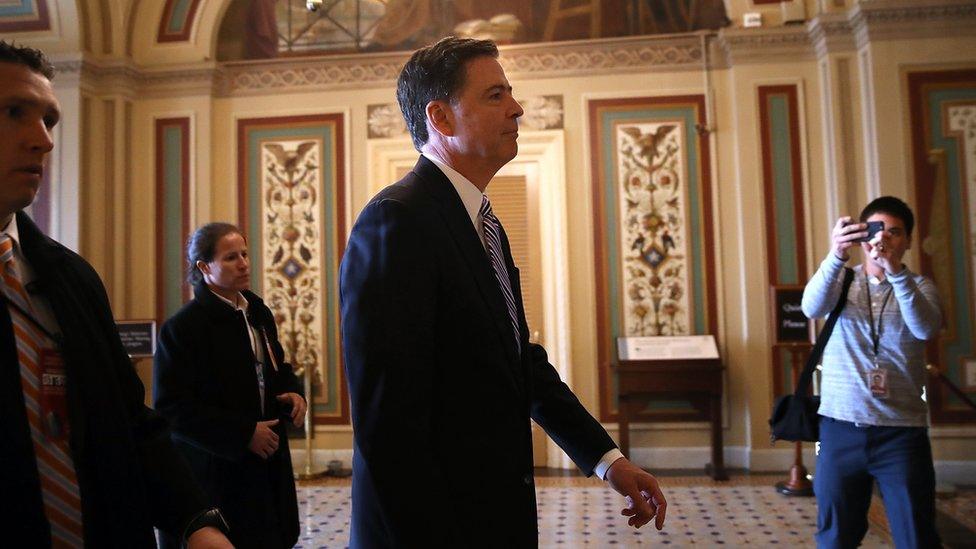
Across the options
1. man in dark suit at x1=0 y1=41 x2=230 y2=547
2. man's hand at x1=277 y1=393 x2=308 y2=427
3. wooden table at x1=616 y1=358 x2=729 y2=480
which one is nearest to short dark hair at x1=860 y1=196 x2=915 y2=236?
man's hand at x1=277 y1=393 x2=308 y2=427

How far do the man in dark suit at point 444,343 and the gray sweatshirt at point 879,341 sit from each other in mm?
1442

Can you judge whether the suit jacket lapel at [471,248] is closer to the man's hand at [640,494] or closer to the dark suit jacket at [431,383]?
the dark suit jacket at [431,383]

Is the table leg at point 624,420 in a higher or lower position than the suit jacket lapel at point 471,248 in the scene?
lower

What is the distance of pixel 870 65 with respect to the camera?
5812 mm

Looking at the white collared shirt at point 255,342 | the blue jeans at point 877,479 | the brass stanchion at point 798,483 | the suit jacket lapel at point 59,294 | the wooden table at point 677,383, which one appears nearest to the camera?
the suit jacket lapel at point 59,294

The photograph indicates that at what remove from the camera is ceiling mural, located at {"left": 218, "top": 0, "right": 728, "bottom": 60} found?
21.3 ft

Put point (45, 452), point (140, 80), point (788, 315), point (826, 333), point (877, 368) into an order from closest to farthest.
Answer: point (45, 452)
point (877, 368)
point (826, 333)
point (788, 315)
point (140, 80)

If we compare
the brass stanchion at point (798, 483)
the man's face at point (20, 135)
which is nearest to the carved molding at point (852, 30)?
the brass stanchion at point (798, 483)

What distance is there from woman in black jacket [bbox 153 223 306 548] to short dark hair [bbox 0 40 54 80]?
1457 mm

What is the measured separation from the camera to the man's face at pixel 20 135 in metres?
1.17

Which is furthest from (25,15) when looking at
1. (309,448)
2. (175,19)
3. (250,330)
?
(250,330)

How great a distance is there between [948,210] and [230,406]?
17.8ft

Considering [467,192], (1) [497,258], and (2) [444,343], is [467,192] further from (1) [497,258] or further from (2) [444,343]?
(2) [444,343]

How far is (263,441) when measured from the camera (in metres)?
2.52
